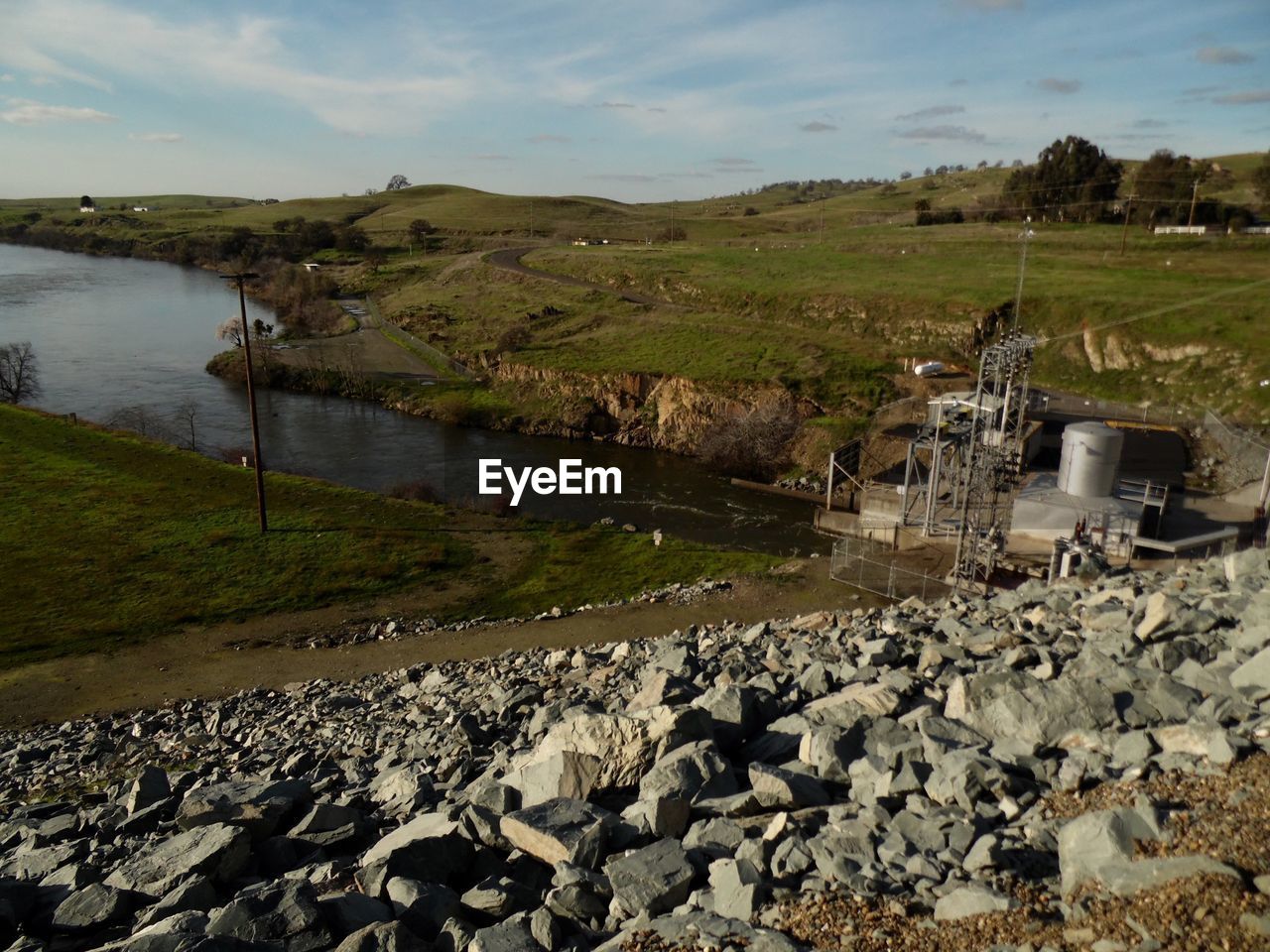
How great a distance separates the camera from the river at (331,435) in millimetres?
45781

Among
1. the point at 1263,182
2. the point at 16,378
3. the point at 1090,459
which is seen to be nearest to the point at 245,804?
the point at 1090,459

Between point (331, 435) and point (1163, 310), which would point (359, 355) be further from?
point (1163, 310)

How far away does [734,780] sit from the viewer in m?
9.43

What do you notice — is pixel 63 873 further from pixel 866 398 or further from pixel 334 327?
pixel 334 327

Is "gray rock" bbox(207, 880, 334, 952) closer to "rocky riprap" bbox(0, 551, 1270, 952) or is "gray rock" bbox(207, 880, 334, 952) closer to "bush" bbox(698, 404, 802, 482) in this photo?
"rocky riprap" bbox(0, 551, 1270, 952)

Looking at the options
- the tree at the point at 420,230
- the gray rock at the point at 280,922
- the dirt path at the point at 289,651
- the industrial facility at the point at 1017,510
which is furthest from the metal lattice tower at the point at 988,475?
the tree at the point at 420,230

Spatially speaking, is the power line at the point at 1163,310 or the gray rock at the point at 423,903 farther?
the power line at the point at 1163,310

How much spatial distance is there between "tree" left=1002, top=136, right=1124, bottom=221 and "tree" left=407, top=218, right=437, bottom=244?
9879 centimetres

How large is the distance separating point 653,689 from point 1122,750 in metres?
5.98

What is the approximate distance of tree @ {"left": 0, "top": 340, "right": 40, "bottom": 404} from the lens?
62.8 m

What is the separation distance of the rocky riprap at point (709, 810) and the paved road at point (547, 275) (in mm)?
75299

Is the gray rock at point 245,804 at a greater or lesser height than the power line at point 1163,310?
lesser

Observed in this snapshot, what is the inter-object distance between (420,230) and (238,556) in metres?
136

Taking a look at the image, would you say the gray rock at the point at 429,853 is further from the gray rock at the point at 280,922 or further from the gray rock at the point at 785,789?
the gray rock at the point at 785,789
